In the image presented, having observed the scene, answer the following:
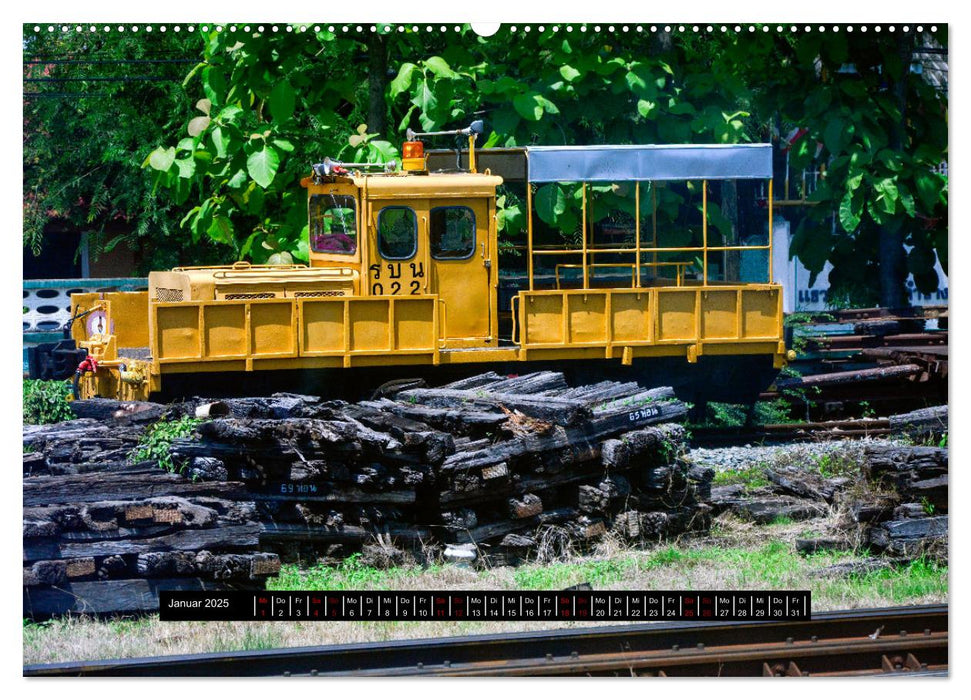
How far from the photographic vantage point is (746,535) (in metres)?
11.6

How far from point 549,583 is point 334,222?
15.2ft

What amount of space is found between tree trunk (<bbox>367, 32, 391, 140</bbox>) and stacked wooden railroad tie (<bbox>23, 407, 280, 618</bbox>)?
11.8ft

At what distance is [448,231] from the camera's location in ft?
43.1

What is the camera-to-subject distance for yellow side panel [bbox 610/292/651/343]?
42.8 ft

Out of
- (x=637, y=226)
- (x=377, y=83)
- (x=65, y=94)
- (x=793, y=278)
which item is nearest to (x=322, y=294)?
(x=377, y=83)

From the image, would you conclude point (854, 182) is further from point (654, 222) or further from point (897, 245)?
point (654, 222)

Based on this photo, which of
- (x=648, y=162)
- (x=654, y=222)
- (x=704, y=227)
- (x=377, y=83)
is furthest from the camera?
(x=654, y=222)

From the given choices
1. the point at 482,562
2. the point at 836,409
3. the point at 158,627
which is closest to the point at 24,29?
the point at 158,627

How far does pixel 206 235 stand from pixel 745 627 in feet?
20.3

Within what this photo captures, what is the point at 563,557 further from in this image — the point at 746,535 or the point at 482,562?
the point at 746,535

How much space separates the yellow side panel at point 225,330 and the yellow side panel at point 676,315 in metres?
4.02

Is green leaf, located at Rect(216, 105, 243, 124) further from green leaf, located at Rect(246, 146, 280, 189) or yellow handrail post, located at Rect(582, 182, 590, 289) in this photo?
yellow handrail post, located at Rect(582, 182, 590, 289)

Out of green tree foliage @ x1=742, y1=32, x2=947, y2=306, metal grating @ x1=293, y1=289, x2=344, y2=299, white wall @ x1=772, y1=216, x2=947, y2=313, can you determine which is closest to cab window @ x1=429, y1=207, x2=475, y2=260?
metal grating @ x1=293, y1=289, x2=344, y2=299

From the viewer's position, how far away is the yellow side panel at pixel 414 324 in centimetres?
1241
